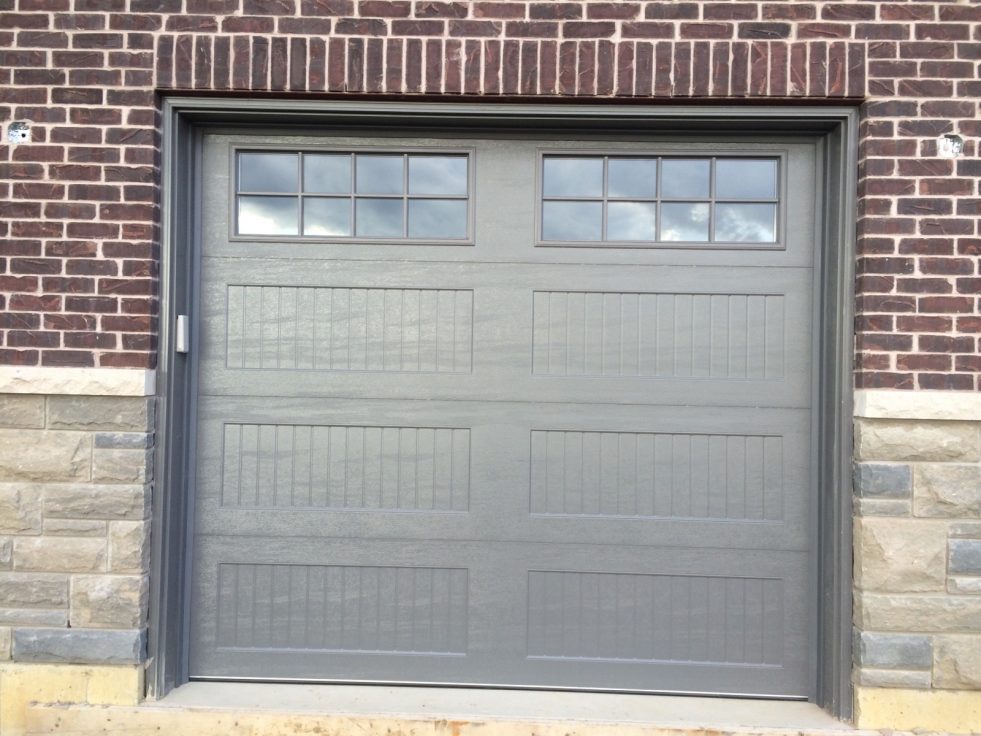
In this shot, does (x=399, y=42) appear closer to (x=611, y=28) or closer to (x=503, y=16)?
(x=503, y=16)

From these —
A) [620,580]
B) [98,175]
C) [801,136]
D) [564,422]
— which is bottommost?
[620,580]

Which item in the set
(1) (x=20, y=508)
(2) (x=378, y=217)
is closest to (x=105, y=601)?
(1) (x=20, y=508)

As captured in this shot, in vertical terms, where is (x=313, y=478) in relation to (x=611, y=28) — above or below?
below

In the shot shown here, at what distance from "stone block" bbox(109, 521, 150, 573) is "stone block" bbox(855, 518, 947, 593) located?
3138 millimetres

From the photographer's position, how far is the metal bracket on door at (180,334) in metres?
3.63

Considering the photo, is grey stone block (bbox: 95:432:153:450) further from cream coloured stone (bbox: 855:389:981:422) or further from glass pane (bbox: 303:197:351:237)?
cream coloured stone (bbox: 855:389:981:422)

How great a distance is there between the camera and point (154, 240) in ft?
11.6

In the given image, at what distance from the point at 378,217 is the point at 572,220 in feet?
3.03

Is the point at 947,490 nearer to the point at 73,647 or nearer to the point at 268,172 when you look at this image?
the point at 268,172

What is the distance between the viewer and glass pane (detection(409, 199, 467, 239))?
12.6 feet

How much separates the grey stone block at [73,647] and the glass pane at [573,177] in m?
2.76

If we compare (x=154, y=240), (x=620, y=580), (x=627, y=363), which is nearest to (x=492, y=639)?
(x=620, y=580)

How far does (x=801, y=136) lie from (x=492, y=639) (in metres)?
2.75

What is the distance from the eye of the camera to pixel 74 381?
3.50 metres
